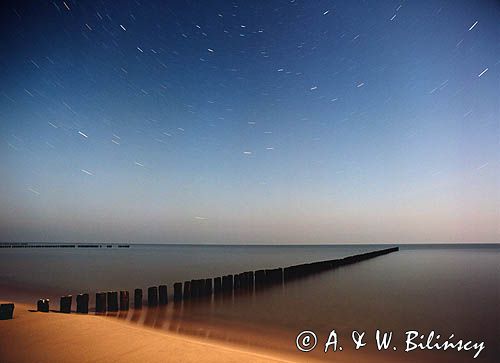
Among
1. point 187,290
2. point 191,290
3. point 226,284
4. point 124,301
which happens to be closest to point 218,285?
point 226,284

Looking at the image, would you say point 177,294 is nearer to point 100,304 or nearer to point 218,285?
point 218,285

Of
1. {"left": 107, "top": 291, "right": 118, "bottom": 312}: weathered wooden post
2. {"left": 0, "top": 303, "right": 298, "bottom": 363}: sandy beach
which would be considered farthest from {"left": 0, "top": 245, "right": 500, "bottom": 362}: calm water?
{"left": 0, "top": 303, "right": 298, "bottom": 363}: sandy beach

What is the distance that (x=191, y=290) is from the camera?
1188 centimetres

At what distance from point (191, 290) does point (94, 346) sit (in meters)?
7.52

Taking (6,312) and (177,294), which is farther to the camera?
(177,294)

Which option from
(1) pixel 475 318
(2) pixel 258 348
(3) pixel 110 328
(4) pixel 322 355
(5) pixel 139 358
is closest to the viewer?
(5) pixel 139 358

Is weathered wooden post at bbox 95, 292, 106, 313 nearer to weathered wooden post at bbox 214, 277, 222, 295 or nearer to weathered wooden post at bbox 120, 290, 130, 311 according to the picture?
weathered wooden post at bbox 120, 290, 130, 311

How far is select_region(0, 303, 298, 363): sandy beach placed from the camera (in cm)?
415

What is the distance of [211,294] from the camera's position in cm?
1283

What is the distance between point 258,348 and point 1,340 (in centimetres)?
405

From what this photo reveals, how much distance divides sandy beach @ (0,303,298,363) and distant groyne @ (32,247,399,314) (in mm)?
2422

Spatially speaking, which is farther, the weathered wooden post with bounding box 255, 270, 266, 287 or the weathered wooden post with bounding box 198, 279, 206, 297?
the weathered wooden post with bounding box 255, 270, 266, 287

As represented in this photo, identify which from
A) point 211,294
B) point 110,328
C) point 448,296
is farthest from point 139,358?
point 448,296

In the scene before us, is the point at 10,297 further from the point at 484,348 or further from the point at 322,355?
the point at 484,348
